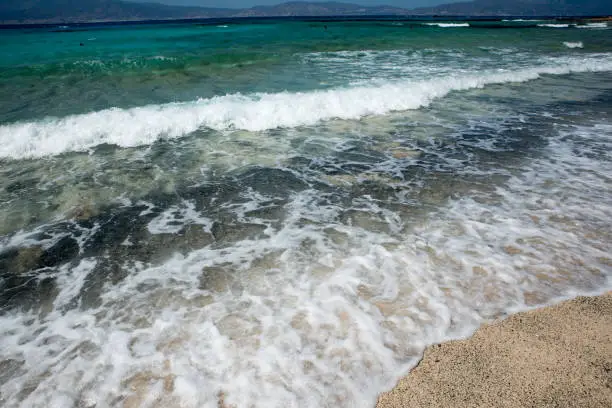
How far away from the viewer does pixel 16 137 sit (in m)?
8.91

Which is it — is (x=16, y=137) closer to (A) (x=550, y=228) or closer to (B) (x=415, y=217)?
(B) (x=415, y=217)

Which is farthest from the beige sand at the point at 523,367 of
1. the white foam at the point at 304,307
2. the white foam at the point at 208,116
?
the white foam at the point at 208,116

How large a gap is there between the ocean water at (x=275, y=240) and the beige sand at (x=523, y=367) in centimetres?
18

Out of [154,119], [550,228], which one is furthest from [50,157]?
[550,228]

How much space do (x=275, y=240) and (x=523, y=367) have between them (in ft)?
10.1

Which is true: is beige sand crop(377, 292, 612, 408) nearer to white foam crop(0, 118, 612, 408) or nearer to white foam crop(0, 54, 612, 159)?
white foam crop(0, 118, 612, 408)

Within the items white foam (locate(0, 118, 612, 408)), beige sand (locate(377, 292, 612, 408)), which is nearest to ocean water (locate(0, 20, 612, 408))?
white foam (locate(0, 118, 612, 408))

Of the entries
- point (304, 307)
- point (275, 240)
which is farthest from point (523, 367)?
point (275, 240)

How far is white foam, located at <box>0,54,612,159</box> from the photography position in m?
8.91

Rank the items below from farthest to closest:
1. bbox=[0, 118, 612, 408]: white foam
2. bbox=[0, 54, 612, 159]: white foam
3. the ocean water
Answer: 1. bbox=[0, 54, 612, 159]: white foam
2. the ocean water
3. bbox=[0, 118, 612, 408]: white foam

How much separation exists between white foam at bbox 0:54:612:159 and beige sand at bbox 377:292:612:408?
825cm

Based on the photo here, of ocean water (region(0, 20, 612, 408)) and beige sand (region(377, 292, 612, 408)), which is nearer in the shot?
beige sand (region(377, 292, 612, 408))

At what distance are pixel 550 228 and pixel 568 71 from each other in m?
18.6

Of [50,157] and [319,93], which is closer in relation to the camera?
[50,157]
